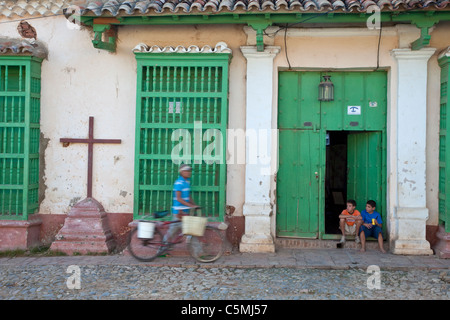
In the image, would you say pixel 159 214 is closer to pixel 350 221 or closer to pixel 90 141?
pixel 90 141

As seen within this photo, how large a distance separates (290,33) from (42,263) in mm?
5332

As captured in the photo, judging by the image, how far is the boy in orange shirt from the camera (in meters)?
7.50

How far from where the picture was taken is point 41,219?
7.75m

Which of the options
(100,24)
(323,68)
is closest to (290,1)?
(323,68)

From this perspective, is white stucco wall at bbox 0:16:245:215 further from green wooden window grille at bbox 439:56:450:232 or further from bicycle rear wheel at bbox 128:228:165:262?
green wooden window grille at bbox 439:56:450:232

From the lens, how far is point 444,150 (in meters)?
7.11

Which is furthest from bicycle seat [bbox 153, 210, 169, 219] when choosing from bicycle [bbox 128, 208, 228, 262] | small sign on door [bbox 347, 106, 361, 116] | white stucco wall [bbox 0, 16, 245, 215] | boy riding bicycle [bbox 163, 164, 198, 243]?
small sign on door [bbox 347, 106, 361, 116]

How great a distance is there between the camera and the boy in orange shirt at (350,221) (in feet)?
24.6

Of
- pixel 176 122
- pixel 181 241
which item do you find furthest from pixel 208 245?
pixel 176 122

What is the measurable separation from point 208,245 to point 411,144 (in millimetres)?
3614

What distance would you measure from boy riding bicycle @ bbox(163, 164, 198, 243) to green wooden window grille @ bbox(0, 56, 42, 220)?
2.56 m

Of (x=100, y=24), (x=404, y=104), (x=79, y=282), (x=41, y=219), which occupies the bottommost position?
(x=79, y=282)

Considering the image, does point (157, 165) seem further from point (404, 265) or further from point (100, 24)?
point (404, 265)

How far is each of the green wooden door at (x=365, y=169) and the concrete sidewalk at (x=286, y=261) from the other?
0.98 metres
